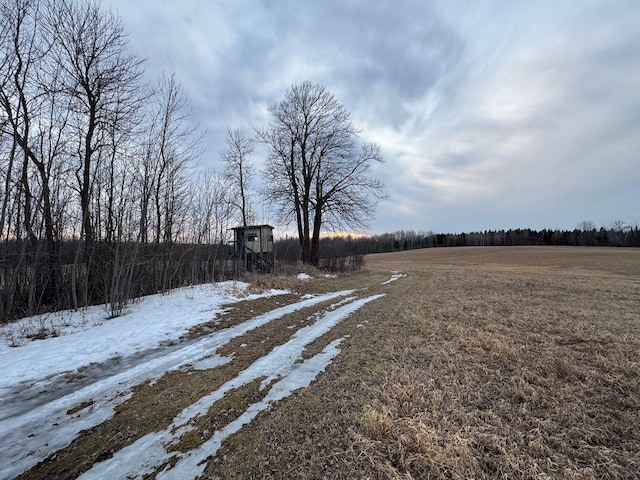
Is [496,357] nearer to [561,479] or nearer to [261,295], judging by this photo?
[561,479]

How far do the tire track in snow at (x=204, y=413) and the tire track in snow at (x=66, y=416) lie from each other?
Answer: 715mm

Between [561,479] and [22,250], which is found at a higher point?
[22,250]

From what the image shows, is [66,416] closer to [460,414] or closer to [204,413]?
[204,413]

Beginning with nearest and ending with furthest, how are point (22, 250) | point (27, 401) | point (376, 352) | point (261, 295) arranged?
point (27, 401) < point (376, 352) < point (22, 250) < point (261, 295)

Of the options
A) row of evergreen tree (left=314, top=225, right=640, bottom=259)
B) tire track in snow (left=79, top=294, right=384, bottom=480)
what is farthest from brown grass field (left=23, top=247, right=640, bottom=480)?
row of evergreen tree (left=314, top=225, right=640, bottom=259)

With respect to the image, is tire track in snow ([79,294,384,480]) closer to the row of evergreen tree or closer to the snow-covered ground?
the snow-covered ground

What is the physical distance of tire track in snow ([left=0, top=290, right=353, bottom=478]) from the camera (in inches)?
99.8

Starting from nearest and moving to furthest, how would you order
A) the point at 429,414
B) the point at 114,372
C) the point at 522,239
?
the point at 429,414 < the point at 114,372 < the point at 522,239

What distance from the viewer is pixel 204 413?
3068 mm

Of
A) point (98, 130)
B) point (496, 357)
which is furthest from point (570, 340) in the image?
point (98, 130)

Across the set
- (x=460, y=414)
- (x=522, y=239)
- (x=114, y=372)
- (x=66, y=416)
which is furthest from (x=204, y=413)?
(x=522, y=239)

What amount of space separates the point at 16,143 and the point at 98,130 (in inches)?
78.4

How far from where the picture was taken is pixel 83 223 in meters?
7.76

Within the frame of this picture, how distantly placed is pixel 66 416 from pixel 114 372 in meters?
1.17
